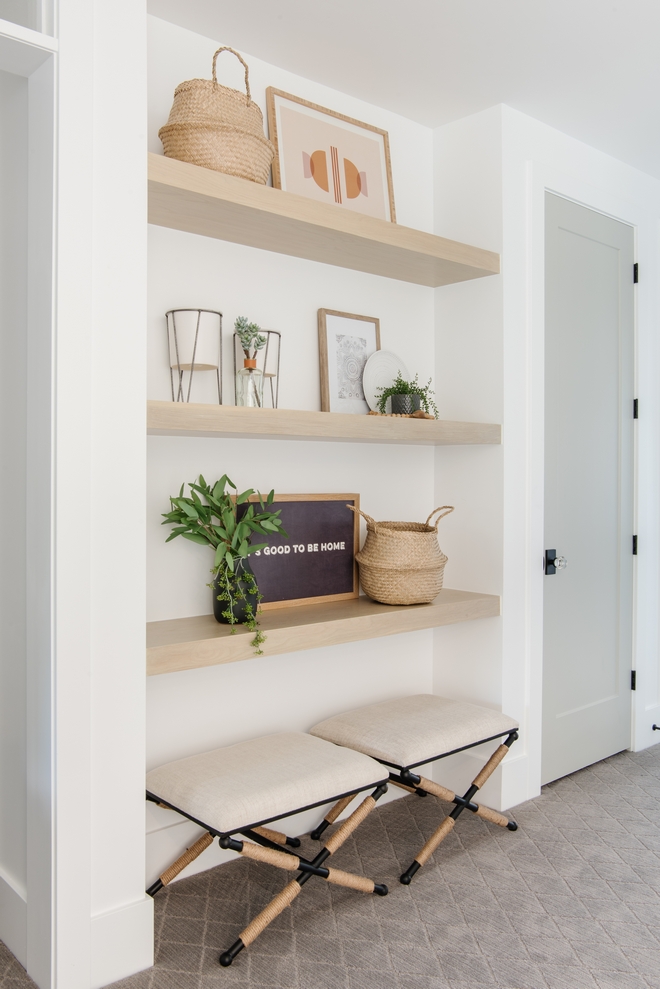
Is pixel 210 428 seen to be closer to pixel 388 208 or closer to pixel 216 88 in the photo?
pixel 216 88

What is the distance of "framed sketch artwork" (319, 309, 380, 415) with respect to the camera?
107 inches

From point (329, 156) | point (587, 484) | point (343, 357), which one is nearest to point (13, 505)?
point (343, 357)

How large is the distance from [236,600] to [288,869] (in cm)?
71

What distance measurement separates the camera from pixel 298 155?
103 inches

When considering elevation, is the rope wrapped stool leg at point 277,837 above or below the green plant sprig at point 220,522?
below

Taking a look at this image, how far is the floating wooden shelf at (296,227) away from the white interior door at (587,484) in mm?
497

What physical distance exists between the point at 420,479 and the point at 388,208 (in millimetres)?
1006

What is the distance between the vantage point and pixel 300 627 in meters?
2.31

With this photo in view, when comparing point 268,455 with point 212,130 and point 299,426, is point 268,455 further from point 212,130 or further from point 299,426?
point 212,130

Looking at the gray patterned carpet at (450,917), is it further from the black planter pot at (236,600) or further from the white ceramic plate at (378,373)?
A: the white ceramic plate at (378,373)

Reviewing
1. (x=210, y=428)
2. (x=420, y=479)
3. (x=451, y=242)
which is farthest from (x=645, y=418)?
(x=210, y=428)

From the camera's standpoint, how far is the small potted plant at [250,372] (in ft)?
7.72

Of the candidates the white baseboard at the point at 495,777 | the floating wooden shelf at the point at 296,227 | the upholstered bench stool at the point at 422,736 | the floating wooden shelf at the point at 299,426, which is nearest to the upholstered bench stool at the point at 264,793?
the upholstered bench stool at the point at 422,736

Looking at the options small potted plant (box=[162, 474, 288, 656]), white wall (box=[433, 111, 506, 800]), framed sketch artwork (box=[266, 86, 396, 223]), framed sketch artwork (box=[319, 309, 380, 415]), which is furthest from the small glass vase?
white wall (box=[433, 111, 506, 800])
